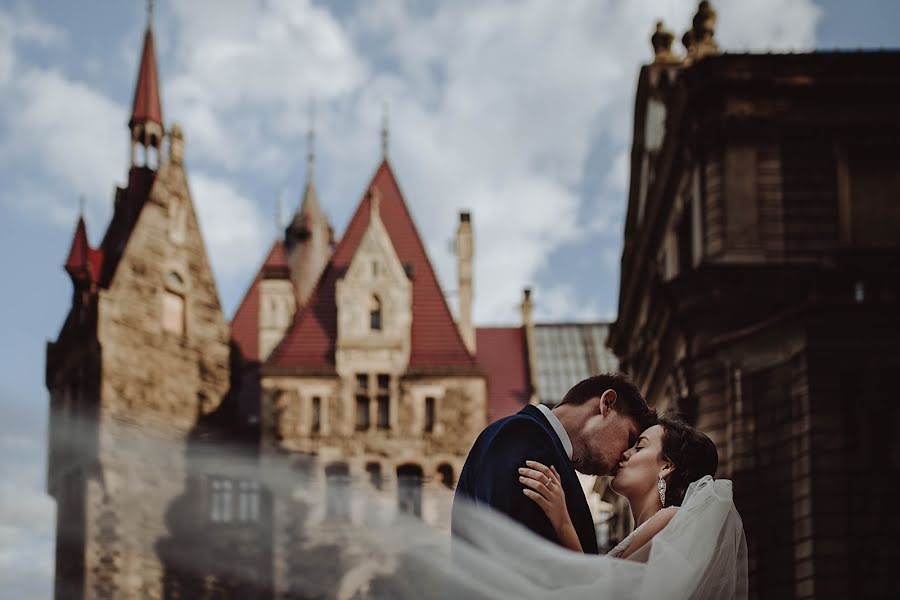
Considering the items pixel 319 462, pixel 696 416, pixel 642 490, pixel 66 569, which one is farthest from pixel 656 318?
pixel 642 490

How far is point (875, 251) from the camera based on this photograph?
903 inches

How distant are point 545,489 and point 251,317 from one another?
42.2 metres

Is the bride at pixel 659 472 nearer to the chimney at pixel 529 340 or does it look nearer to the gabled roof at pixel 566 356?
the chimney at pixel 529 340

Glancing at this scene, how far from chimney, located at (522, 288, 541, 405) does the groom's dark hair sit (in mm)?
37021

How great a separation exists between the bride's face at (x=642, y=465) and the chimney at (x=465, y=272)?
34.9m

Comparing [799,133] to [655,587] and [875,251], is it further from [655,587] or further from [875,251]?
[655,587]

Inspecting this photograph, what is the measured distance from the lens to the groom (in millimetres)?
5414

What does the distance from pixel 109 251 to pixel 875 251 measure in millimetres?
22326

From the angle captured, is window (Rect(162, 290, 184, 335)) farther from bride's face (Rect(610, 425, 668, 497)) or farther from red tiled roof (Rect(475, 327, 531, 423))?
bride's face (Rect(610, 425, 668, 497))

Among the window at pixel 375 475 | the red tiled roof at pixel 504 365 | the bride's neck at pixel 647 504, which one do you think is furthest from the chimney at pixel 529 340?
the bride's neck at pixel 647 504

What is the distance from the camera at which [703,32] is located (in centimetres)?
2884

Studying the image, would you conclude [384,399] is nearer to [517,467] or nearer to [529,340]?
[529,340]

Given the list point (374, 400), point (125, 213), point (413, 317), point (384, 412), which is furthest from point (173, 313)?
point (413, 317)

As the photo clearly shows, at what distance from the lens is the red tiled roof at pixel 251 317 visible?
44750 millimetres
